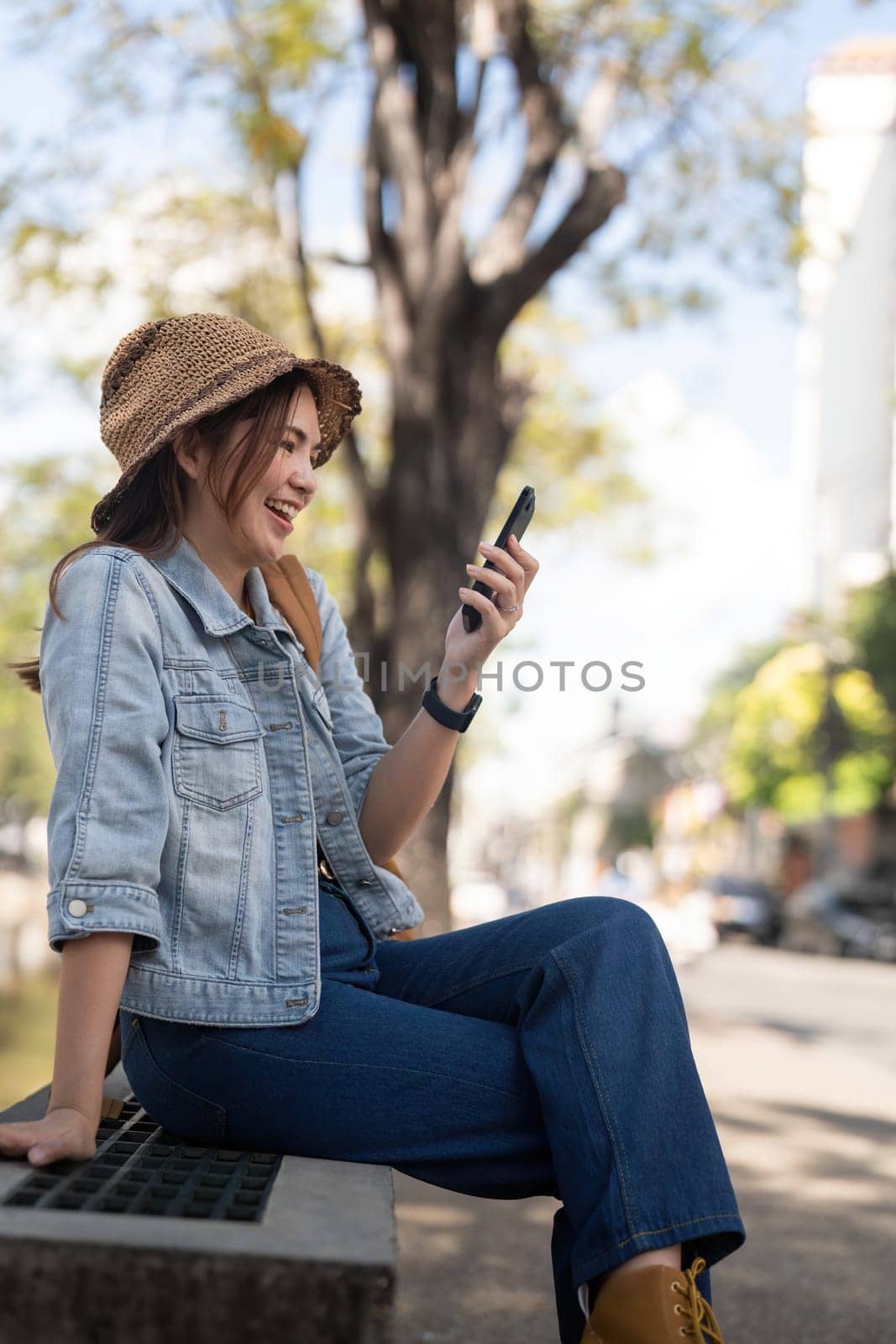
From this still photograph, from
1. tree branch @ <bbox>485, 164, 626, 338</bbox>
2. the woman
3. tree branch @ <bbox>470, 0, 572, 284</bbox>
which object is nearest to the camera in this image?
the woman

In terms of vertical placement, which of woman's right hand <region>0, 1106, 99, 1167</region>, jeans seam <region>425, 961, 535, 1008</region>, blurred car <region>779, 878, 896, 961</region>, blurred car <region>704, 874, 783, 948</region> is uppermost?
jeans seam <region>425, 961, 535, 1008</region>

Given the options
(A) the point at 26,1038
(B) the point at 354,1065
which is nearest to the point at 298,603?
(B) the point at 354,1065

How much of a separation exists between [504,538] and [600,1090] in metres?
0.95

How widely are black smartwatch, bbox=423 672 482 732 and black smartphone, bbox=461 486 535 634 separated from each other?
112mm

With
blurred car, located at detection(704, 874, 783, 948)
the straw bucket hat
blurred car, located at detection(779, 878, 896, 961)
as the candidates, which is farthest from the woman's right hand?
blurred car, located at detection(704, 874, 783, 948)

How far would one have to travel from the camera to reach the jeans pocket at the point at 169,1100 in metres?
2.10

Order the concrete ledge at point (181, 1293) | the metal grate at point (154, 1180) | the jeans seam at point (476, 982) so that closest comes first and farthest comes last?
1. the concrete ledge at point (181, 1293)
2. the metal grate at point (154, 1180)
3. the jeans seam at point (476, 982)

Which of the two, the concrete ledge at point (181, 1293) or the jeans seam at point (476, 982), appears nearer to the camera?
the concrete ledge at point (181, 1293)

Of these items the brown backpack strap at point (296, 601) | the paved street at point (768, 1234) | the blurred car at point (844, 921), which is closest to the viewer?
the brown backpack strap at point (296, 601)

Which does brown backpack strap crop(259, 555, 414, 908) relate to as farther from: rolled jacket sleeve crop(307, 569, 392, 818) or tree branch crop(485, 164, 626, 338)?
tree branch crop(485, 164, 626, 338)

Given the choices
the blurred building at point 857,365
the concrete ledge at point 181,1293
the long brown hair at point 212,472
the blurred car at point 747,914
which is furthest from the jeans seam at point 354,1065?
the blurred building at point 857,365

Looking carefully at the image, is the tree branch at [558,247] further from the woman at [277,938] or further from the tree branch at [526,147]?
the woman at [277,938]

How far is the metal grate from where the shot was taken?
1638 millimetres

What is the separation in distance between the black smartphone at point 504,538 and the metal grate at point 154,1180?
2.99 feet
